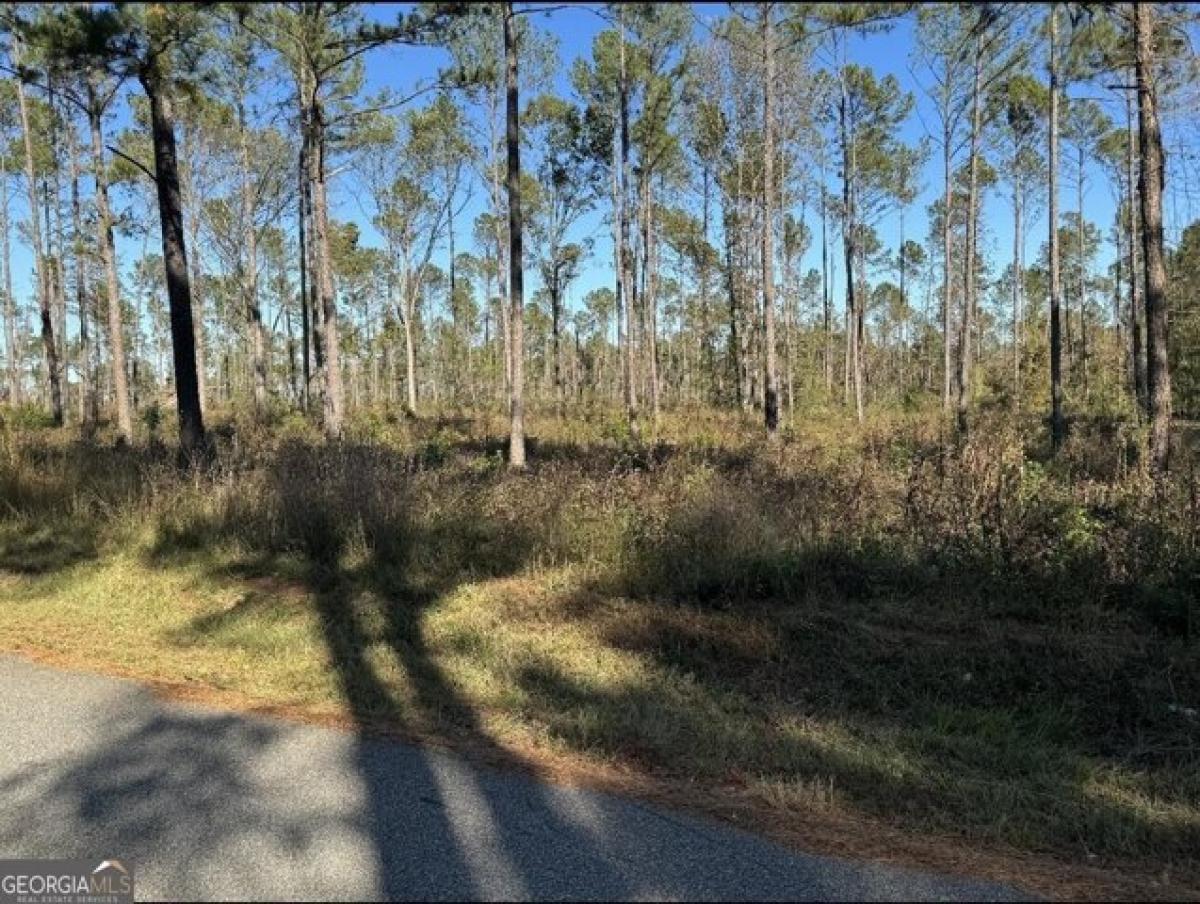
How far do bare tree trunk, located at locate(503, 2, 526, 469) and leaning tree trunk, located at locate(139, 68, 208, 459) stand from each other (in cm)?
453

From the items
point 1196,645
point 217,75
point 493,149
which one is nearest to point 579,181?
point 493,149

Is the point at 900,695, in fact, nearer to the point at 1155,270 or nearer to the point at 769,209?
the point at 1155,270

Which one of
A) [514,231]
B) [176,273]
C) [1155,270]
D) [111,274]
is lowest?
[1155,270]

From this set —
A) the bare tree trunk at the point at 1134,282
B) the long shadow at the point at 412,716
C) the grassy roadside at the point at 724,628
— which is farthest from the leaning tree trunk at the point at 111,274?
the bare tree trunk at the point at 1134,282


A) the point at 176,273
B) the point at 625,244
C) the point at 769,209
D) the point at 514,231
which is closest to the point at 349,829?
the point at 176,273

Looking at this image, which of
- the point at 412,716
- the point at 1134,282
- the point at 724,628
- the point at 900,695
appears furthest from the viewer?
the point at 1134,282

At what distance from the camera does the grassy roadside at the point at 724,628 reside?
3697mm

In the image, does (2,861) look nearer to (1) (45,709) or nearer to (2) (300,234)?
(1) (45,709)

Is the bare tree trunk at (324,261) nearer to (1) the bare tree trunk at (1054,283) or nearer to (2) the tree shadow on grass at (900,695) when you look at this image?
(2) the tree shadow on grass at (900,695)

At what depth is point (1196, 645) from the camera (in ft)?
16.4

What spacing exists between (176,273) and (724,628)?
30.0 feet

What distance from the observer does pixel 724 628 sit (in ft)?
18.6

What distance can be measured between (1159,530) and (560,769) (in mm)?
4816

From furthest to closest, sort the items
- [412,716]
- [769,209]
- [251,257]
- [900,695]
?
[251,257] → [769,209] → [900,695] → [412,716]
